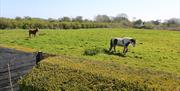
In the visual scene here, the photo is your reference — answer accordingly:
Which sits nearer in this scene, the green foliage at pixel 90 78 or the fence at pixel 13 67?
the green foliage at pixel 90 78

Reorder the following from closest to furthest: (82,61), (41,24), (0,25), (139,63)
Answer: (82,61), (139,63), (0,25), (41,24)

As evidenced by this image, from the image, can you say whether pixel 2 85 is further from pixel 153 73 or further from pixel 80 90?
pixel 153 73

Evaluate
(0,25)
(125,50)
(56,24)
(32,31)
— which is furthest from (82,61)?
(56,24)

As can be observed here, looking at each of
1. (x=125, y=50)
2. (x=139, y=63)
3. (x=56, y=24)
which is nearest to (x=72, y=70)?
(x=139, y=63)

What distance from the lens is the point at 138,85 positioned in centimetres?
556

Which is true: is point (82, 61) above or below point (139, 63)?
above

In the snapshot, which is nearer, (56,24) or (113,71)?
(113,71)

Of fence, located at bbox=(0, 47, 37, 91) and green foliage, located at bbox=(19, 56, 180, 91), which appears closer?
green foliage, located at bbox=(19, 56, 180, 91)

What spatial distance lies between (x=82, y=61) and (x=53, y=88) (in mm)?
1331

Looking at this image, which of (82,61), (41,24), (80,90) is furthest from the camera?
(41,24)

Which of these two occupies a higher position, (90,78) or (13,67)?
(90,78)

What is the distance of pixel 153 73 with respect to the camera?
20.3ft

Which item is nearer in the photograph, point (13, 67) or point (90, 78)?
point (90, 78)

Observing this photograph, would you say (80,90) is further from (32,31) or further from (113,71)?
(32,31)
